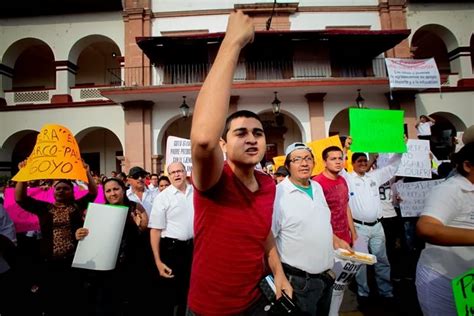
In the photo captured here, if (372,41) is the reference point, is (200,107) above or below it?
below

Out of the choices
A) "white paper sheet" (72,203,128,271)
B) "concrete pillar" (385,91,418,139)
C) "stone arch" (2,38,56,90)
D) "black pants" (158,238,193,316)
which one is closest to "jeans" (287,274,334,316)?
"black pants" (158,238,193,316)

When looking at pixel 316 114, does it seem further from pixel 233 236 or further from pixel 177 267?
pixel 233 236

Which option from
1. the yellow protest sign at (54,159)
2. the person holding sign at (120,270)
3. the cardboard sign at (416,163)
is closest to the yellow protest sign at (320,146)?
the cardboard sign at (416,163)

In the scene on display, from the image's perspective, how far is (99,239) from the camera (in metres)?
3.07

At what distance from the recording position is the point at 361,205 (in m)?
4.32

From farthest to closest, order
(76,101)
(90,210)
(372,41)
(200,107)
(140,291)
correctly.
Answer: (76,101)
(372,41)
(140,291)
(90,210)
(200,107)

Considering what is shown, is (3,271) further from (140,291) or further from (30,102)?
(30,102)

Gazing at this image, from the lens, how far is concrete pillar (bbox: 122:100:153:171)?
12.4 m

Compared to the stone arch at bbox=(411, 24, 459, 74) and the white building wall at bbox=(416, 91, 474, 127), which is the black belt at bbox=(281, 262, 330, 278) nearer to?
the white building wall at bbox=(416, 91, 474, 127)

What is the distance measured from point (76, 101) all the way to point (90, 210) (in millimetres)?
12230

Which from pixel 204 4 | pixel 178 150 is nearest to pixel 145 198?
pixel 178 150

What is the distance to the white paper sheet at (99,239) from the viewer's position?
306cm

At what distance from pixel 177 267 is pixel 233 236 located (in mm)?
2259

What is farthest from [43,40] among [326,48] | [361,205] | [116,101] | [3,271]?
[361,205]
